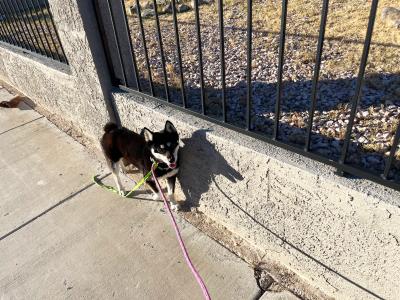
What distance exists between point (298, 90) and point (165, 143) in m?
1.71

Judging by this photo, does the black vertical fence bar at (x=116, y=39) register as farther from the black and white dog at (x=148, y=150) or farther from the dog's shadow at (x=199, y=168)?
the dog's shadow at (x=199, y=168)

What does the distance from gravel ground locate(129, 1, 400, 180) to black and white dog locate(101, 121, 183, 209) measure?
62 centimetres

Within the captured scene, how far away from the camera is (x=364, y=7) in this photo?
5.60m

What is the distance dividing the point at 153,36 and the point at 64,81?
2.14 metres

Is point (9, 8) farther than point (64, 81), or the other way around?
point (9, 8)

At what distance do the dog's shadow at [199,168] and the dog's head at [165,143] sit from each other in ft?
0.57

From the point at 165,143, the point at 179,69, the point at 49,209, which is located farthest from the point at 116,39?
the point at 49,209

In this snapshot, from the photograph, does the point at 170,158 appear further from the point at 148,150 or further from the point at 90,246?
the point at 90,246

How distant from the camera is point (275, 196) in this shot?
8.23 feet

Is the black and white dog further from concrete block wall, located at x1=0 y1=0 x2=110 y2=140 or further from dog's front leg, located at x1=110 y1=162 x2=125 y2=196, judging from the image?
concrete block wall, located at x1=0 y1=0 x2=110 y2=140

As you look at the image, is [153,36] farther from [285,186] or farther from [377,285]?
[377,285]

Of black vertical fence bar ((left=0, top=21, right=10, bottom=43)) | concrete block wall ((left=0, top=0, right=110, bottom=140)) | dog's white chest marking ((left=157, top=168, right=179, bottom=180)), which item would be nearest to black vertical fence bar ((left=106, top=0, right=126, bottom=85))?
concrete block wall ((left=0, top=0, right=110, bottom=140))

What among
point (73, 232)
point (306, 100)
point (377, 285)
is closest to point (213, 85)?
point (306, 100)

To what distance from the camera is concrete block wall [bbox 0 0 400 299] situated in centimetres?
206
